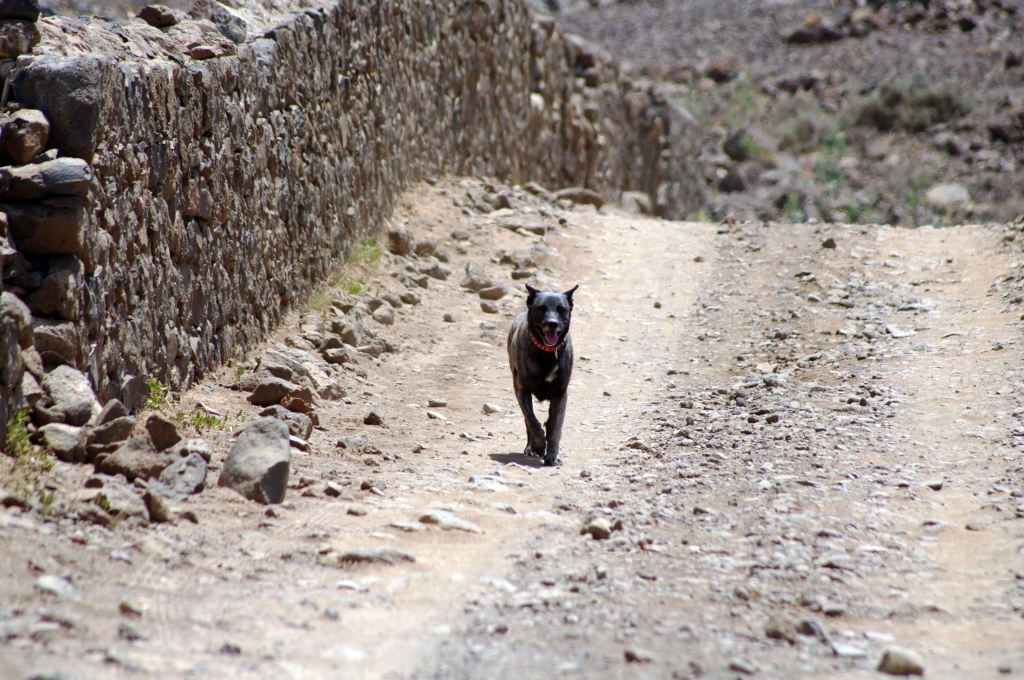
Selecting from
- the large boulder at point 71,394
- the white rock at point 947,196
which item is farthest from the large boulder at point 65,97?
the white rock at point 947,196

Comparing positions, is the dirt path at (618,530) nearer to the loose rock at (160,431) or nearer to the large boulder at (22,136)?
the loose rock at (160,431)

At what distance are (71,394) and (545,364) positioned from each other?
3.21m

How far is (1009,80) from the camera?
3161 centimetres

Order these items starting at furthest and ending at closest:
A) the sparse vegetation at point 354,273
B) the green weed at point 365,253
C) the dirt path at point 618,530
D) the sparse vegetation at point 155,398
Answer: the green weed at point 365,253, the sparse vegetation at point 354,273, the sparse vegetation at point 155,398, the dirt path at point 618,530

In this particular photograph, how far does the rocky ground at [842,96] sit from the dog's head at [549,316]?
54.2 feet

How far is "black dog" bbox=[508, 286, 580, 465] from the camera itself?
22.6 feet

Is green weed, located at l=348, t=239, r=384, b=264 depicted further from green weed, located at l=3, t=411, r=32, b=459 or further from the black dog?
green weed, located at l=3, t=411, r=32, b=459

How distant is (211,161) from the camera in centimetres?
745

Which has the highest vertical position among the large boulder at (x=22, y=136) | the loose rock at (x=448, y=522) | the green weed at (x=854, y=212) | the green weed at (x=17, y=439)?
the green weed at (x=854, y=212)

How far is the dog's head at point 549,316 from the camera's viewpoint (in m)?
6.86

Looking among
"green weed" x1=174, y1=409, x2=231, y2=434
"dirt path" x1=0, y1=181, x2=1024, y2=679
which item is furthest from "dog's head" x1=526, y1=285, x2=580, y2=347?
"green weed" x1=174, y1=409, x2=231, y2=434

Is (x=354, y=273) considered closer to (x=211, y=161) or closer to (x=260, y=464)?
(x=211, y=161)

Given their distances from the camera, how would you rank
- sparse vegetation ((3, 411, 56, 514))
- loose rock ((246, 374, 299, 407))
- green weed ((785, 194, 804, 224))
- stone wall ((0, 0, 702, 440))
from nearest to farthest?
1. sparse vegetation ((3, 411, 56, 514))
2. stone wall ((0, 0, 702, 440))
3. loose rock ((246, 374, 299, 407))
4. green weed ((785, 194, 804, 224))

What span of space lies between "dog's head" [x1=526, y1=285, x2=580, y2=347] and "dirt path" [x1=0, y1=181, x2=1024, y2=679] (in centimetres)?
87
